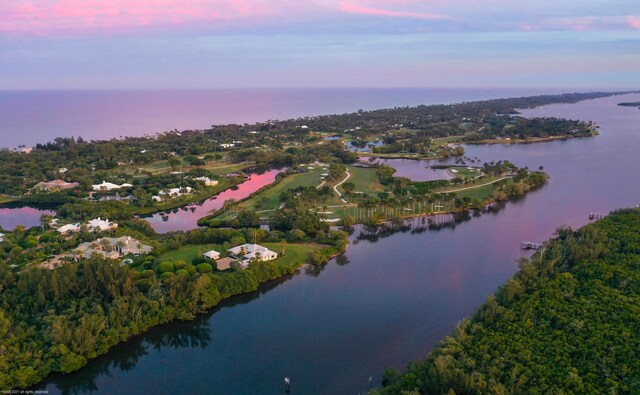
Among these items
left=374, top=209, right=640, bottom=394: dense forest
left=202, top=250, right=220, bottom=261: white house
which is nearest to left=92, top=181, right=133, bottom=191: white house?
left=202, top=250, right=220, bottom=261: white house

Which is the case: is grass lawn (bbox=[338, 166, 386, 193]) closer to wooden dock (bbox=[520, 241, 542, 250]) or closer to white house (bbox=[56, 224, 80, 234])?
wooden dock (bbox=[520, 241, 542, 250])

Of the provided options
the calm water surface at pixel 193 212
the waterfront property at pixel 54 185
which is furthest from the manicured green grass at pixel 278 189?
the waterfront property at pixel 54 185

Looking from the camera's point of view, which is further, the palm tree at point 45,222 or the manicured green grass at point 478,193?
the manicured green grass at point 478,193

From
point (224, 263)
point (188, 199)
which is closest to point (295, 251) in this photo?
point (224, 263)

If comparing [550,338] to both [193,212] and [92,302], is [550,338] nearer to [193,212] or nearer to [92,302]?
[92,302]

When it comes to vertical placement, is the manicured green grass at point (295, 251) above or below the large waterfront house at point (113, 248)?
below

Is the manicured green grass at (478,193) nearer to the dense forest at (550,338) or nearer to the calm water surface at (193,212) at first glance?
the dense forest at (550,338)
